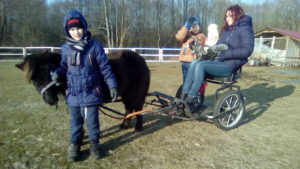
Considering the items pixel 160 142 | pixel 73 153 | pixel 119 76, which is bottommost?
pixel 160 142

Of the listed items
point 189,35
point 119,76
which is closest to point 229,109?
point 189,35

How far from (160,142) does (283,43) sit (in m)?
22.8

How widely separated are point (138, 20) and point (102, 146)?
30.9m

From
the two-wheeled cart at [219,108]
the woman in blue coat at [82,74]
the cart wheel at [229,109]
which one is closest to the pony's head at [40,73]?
the woman in blue coat at [82,74]

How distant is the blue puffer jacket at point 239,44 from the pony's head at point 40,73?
2.83 metres

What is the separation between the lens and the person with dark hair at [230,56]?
366 centimetres

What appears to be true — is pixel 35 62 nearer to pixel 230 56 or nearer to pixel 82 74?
pixel 82 74

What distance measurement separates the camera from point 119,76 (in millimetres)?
3328

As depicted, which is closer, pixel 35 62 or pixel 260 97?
pixel 35 62

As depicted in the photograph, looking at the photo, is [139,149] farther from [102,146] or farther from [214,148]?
[214,148]

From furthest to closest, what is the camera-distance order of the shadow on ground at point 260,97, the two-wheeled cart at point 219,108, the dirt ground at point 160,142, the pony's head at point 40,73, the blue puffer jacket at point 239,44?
the shadow on ground at point 260,97 → the two-wheeled cart at point 219,108 → the blue puffer jacket at point 239,44 → the dirt ground at point 160,142 → the pony's head at point 40,73

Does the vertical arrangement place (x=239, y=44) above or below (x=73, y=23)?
below

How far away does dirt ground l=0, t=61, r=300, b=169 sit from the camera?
9.48 ft

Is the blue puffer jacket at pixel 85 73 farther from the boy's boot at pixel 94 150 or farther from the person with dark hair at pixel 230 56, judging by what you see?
the person with dark hair at pixel 230 56
